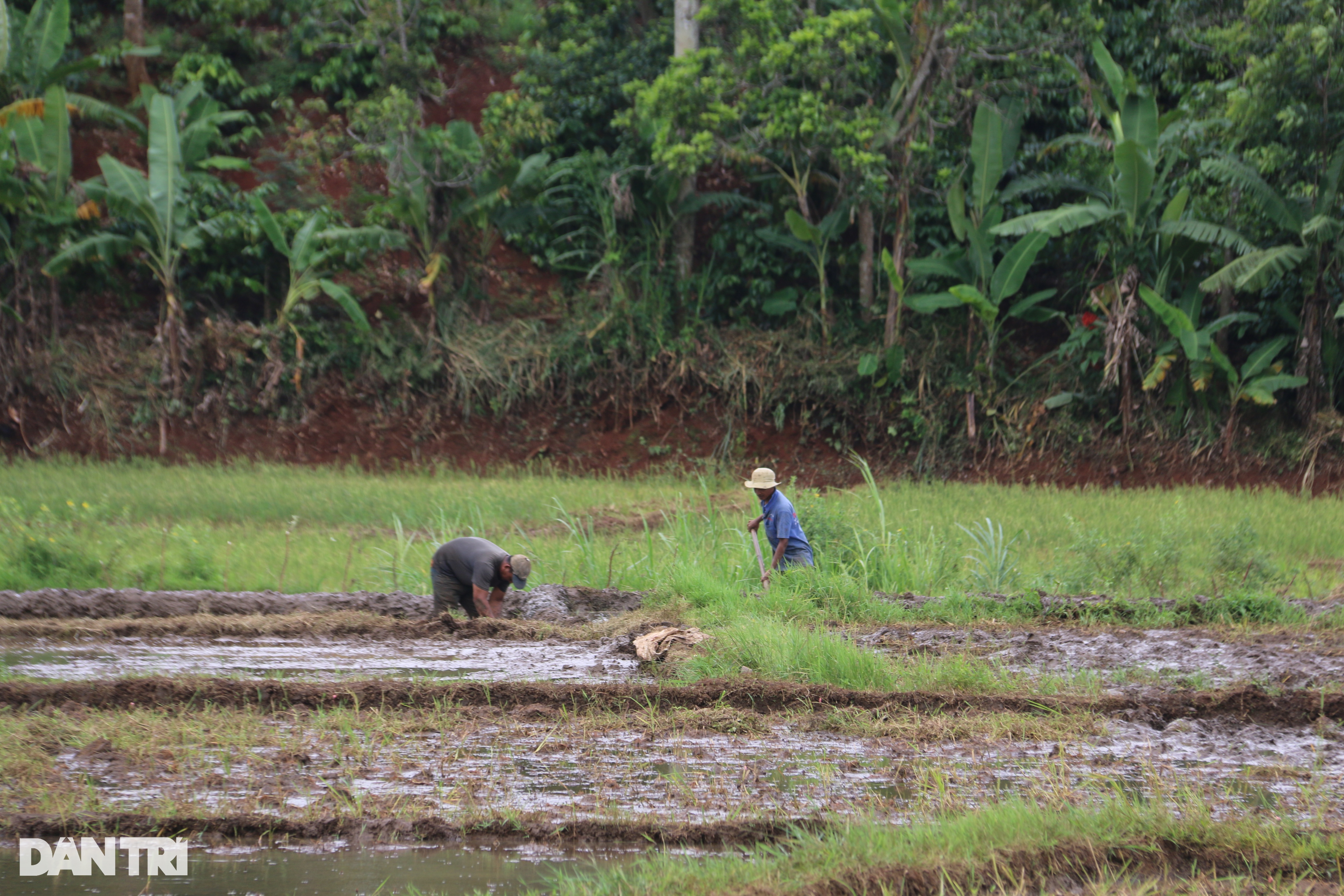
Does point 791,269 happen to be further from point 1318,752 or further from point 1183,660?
point 1318,752

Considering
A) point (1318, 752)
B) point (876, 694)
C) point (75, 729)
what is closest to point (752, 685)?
point (876, 694)

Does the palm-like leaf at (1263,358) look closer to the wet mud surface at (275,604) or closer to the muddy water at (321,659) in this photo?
the wet mud surface at (275,604)

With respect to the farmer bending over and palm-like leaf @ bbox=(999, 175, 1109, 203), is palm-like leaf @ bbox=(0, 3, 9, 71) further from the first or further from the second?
palm-like leaf @ bbox=(999, 175, 1109, 203)

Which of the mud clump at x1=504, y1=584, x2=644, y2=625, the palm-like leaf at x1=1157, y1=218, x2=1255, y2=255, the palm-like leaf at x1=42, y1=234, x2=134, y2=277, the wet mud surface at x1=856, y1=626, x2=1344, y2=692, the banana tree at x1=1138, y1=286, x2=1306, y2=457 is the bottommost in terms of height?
the mud clump at x1=504, y1=584, x2=644, y2=625

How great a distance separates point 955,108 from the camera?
1586 centimetres

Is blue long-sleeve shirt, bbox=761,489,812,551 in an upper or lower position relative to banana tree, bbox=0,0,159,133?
lower

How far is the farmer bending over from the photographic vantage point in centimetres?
761

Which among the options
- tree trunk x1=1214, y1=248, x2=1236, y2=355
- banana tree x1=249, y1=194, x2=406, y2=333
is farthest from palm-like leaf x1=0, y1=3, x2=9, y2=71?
tree trunk x1=1214, y1=248, x2=1236, y2=355

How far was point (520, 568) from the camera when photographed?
24.7 ft

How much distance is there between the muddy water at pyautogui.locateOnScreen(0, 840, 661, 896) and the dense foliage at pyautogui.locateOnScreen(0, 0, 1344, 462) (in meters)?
11.7

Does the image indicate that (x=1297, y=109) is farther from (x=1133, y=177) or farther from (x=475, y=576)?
(x=475, y=576)

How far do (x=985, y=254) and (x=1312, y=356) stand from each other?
4.26 metres

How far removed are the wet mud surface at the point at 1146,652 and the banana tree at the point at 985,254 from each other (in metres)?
8.00

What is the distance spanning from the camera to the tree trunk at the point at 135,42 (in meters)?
17.8
